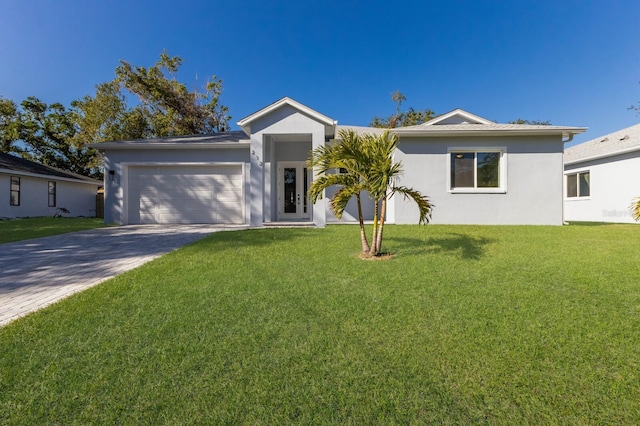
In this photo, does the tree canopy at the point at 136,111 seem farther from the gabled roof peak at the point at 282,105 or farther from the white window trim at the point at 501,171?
the white window trim at the point at 501,171

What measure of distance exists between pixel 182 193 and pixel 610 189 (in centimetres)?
1974

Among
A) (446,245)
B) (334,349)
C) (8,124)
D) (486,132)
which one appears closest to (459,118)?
(486,132)

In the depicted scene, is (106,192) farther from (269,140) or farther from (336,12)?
(336,12)

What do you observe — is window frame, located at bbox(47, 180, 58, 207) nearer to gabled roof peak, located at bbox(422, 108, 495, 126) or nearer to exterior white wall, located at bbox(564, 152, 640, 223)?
gabled roof peak, located at bbox(422, 108, 495, 126)

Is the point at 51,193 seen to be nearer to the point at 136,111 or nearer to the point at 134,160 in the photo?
the point at 136,111

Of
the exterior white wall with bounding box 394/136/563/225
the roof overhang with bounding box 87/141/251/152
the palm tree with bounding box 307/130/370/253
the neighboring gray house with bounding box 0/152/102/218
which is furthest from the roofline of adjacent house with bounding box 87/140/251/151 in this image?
the neighboring gray house with bounding box 0/152/102/218

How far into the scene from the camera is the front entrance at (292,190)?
41.8 ft

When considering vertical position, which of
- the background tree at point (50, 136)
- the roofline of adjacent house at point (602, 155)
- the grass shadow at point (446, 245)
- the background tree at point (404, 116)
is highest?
the background tree at point (404, 116)

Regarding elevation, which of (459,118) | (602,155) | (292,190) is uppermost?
(459,118)

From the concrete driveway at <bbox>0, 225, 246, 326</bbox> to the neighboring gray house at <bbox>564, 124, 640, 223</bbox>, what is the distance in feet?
59.3

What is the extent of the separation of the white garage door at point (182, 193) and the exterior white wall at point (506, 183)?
7.29 metres

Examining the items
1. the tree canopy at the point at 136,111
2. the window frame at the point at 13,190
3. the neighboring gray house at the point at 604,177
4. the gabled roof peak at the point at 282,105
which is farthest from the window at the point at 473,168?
the window frame at the point at 13,190

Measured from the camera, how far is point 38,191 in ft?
60.0

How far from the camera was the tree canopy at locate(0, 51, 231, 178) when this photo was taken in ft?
69.7
